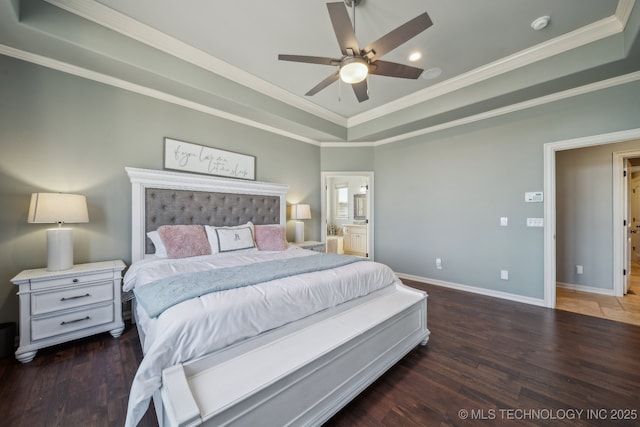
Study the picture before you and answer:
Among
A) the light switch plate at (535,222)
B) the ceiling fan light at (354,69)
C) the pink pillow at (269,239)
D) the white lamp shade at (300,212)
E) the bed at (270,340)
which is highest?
the ceiling fan light at (354,69)

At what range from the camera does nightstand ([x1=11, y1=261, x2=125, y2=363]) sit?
2.01m

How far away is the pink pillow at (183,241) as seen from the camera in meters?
2.67

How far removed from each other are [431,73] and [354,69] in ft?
5.56

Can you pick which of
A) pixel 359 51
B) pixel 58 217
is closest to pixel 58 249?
pixel 58 217

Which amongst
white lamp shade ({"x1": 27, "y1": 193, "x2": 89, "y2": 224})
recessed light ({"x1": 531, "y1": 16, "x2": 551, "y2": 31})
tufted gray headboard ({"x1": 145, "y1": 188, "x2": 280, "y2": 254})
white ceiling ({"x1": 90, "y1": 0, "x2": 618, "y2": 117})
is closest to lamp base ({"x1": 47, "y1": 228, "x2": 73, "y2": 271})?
white lamp shade ({"x1": 27, "y1": 193, "x2": 89, "y2": 224})

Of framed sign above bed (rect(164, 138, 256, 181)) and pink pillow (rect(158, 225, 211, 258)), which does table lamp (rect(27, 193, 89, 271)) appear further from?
framed sign above bed (rect(164, 138, 256, 181))

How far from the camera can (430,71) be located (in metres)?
3.09

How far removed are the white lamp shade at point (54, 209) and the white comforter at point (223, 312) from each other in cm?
75

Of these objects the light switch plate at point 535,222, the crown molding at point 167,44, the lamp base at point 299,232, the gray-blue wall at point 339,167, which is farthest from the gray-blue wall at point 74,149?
the light switch plate at point 535,222

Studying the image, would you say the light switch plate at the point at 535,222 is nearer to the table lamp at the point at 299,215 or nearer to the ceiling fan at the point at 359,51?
the ceiling fan at the point at 359,51

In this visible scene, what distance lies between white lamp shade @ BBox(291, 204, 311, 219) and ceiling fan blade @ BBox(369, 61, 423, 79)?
2532 millimetres

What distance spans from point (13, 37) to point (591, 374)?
537cm

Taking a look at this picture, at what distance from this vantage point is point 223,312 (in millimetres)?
1382

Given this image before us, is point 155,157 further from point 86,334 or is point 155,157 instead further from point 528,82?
point 528,82
